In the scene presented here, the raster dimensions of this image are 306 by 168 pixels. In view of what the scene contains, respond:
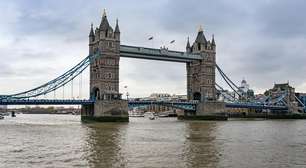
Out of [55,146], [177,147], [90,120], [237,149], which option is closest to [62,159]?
[55,146]

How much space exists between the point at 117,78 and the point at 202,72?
20160 mm

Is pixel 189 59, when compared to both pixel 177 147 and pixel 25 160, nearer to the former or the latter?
pixel 177 147

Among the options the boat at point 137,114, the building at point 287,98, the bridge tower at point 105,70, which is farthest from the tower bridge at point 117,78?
the boat at point 137,114

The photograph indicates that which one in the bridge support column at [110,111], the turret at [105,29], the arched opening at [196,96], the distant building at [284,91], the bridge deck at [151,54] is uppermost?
the turret at [105,29]

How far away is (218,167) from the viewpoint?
18.7 metres

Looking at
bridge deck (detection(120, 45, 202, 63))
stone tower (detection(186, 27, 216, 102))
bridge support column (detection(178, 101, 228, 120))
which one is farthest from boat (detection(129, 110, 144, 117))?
bridge deck (detection(120, 45, 202, 63))

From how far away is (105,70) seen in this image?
233 feet

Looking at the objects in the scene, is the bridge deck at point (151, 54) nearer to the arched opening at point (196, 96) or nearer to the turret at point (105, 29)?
the turret at point (105, 29)

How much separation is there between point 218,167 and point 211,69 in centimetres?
6930

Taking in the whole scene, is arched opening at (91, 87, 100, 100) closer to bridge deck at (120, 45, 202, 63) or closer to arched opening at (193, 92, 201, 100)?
bridge deck at (120, 45, 202, 63)

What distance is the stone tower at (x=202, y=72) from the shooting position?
85625 mm

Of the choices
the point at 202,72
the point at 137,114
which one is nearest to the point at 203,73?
the point at 202,72

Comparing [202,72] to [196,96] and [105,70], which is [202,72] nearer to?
[196,96]

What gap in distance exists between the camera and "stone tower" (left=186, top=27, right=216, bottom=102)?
281ft
